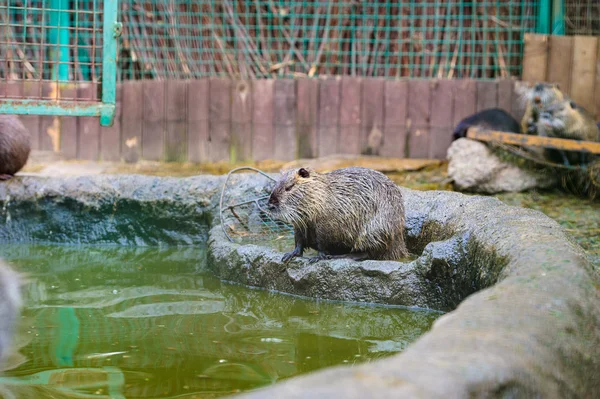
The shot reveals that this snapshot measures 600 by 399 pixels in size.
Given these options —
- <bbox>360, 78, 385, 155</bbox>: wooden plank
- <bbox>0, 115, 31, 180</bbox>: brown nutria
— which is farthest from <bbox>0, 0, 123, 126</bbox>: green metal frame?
<bbox>360, 78, 385, 155</bbox>: wooden plank

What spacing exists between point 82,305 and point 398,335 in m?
1.88

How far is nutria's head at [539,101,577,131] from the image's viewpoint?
756 centimetres

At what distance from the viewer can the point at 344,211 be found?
180 inches

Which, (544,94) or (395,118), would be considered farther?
(395,118)

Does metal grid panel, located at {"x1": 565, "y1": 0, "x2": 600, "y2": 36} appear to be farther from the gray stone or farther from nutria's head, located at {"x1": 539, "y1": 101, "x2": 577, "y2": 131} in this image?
the gray stone

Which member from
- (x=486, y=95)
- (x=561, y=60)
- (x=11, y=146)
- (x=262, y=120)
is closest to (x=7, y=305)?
(x=11, y=146)

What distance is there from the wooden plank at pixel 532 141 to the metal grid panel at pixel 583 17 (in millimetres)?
1802

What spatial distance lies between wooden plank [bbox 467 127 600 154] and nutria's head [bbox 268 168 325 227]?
3458 mm

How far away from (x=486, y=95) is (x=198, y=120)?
321 centimetres

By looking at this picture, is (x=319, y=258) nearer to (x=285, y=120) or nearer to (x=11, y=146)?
(x=11, y=146)

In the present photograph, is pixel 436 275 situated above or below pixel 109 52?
below

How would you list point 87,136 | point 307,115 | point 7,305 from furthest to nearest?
point 87,136, point 307,115, point 7,305

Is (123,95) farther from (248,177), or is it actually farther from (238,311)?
(238,311)

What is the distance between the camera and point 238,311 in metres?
4.34
